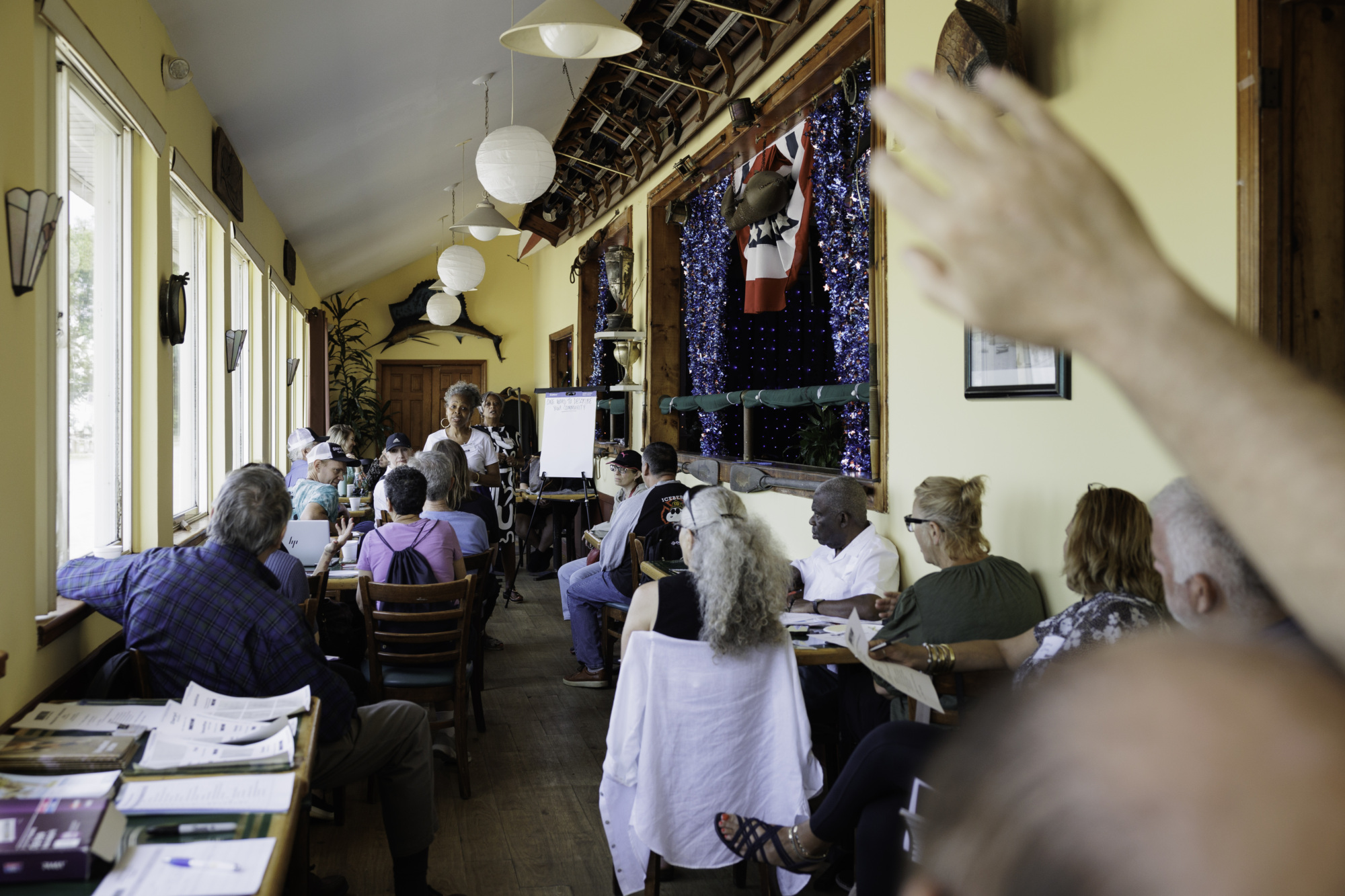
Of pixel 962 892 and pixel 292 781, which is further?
pixel 292 781

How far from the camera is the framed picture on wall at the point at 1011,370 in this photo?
282cm

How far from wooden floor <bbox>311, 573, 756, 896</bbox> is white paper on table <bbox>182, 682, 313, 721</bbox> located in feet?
3.15

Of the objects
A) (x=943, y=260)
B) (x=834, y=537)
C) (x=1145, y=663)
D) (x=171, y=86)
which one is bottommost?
(x=834, y=537)

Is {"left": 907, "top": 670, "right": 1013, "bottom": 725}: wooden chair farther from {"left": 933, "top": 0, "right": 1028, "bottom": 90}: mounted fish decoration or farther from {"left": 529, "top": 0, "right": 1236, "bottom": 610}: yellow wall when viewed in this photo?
{"left": 933, "top": 0, "right": 1028, "bottom": 90}: mounted fish decoration

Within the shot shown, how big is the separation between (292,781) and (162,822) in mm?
232

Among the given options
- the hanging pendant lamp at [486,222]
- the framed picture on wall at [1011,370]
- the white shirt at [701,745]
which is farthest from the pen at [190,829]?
the hanging pendant lamp at [486,222]

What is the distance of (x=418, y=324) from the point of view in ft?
43.6

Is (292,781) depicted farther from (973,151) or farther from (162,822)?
(973,151)

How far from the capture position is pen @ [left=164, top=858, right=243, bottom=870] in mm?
1410

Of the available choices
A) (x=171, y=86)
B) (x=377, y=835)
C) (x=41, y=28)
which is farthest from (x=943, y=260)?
(x=171, y=86)

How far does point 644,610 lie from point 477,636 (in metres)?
1.70

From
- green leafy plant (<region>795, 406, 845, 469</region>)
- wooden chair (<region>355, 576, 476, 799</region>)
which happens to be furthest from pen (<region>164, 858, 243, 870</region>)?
green leafy plant (<region>795, 406, 845, 469</region>)

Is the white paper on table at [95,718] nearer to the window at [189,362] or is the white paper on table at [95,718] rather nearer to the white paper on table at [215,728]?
the white paper on table at [215,728]

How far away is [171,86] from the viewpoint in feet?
12.0
